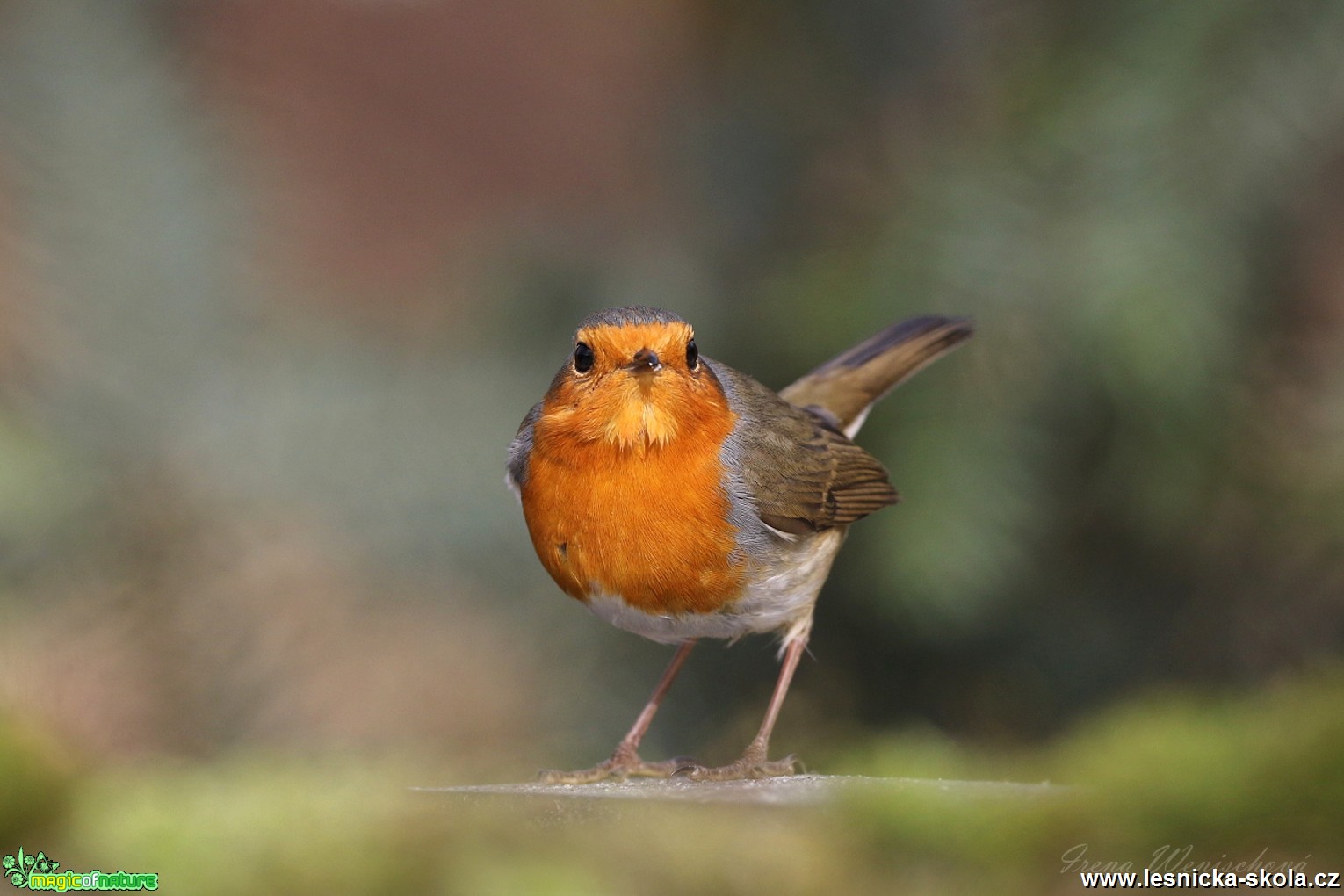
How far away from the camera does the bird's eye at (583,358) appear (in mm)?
2156

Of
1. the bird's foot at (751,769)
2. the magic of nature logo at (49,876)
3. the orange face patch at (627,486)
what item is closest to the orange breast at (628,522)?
the orange face patch at (627,486)

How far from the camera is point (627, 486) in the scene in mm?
2199

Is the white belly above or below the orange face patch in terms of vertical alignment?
below

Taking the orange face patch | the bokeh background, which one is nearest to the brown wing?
the bokeh background

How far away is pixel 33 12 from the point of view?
2795mm

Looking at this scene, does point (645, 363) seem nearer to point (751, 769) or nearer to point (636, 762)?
point (751, 769)

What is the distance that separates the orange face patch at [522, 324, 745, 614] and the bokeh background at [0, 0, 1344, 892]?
1.63 ft

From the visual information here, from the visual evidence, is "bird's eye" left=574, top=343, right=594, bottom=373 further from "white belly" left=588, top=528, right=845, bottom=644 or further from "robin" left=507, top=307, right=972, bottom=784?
"white belly" left=588, top=528, right=845, bottom=644

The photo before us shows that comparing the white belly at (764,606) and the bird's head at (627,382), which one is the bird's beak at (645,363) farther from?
the white belly at (764,606)

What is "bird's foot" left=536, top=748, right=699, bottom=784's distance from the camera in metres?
2.47

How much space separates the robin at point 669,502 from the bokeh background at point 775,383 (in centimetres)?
26

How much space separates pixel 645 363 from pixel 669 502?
0.31 meters

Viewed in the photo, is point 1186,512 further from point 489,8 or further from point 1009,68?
point 489,8

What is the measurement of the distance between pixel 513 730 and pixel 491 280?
1.19 metres
